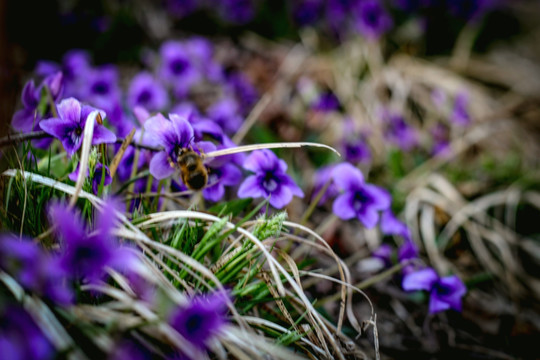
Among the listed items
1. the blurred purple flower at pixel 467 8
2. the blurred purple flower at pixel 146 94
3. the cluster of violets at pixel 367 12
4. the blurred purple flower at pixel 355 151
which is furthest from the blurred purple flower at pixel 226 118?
the blurred purple flower at pixel 467 8

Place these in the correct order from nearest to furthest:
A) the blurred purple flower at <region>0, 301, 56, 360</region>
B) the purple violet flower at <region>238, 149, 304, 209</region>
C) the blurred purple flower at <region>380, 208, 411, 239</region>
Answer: the blurred purple flower at <region>0, 301, 56, 360</region>
the purple violet flower at <region>238, 149, 304, 209</region>
the blurred purple flower at <region>380, 208, 411, 239</region>

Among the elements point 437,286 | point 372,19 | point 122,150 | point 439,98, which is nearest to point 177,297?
point 122,150

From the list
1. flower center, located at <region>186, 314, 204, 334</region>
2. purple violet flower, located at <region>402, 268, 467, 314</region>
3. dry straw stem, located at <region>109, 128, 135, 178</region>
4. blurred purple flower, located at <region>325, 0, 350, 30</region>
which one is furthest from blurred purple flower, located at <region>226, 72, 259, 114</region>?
flower center, located at <region>186, 314, 204, 334</region>

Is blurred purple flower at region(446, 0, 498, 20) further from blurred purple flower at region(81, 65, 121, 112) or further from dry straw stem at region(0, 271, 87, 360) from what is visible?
dry straw stem at region(0, 271, 87, 360)

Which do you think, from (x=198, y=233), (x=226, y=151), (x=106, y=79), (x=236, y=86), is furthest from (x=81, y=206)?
(x=236, y=86)

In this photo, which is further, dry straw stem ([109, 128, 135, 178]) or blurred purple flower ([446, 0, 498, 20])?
blurred purple flower ([446, 0, 498, 20])

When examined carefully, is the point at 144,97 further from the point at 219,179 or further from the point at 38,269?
the point at 38,269

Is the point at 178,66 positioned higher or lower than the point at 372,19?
lower
